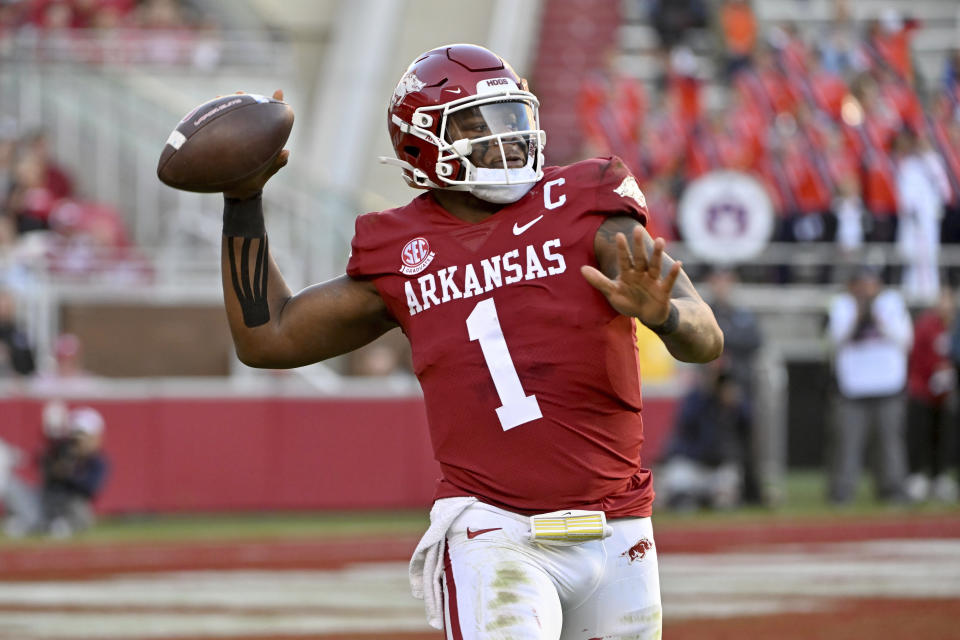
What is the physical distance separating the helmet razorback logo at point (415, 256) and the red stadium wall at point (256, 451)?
9055 mm

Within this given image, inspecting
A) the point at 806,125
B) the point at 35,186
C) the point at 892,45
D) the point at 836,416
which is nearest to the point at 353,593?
the point at 836,416

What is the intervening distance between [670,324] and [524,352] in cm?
35

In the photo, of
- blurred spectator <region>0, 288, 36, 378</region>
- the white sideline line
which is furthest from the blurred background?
the white sideline line

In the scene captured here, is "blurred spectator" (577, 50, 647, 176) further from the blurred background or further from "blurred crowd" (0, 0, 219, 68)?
"blurred crowd" (0, 0, 219, 68)

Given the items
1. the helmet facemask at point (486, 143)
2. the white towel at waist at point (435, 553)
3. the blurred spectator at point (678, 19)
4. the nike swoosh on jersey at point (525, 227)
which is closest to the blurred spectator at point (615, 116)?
the blurred spectator at point (678, 19)

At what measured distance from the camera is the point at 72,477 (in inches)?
473

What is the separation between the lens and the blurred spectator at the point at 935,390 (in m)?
13.5

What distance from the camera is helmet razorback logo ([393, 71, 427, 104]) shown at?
4035mm

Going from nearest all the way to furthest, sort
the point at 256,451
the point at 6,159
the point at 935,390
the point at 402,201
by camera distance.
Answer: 1. the point at 256,451
2. the point at 935,390
3. the point at 6,159
4. the point at 402,201

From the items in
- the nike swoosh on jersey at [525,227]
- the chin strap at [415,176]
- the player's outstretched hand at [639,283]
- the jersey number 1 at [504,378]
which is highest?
the chin strap at [415,176]

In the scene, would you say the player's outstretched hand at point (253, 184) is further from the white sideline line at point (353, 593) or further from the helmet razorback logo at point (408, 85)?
the white sideline line at point (353, 593)

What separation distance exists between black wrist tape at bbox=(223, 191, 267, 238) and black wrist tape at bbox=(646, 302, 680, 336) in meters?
1.14

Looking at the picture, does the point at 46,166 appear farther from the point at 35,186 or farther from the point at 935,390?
the point at 935,390

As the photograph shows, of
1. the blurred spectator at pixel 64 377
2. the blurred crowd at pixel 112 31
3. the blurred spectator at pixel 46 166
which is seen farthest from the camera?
the blurred crowd at pixel 112 31
